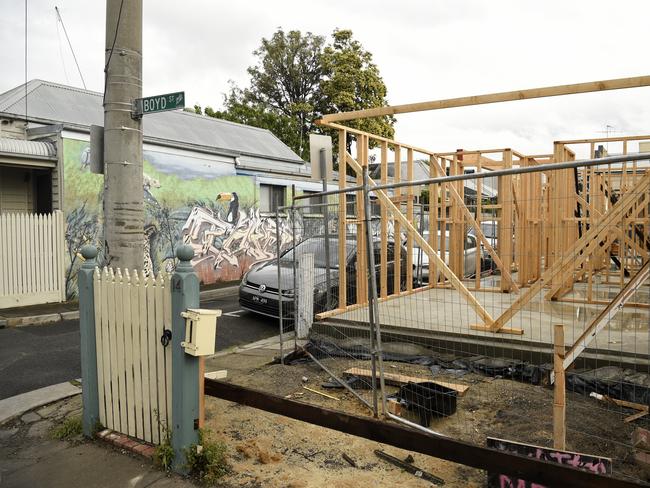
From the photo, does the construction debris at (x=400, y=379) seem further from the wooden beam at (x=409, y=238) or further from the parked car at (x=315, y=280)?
the wooden beam at (x=409, y=238)

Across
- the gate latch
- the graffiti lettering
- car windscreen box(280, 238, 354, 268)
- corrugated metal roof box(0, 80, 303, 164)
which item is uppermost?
corrugated metal roof box(0, 80, 303, 164)

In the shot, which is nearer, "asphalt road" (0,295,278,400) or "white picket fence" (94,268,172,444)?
"white picket fence" (94,268,172,444)

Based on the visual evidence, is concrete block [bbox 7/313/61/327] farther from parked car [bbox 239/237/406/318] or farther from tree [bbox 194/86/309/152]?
tree [bbox 194/86/309/152]

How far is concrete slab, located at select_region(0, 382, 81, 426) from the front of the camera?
188 inches

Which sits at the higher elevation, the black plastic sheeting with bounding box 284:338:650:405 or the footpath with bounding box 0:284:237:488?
the black plastic sheeting with bounding box 284:338:650:405

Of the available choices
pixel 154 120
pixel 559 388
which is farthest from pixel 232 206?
pixel 559 388

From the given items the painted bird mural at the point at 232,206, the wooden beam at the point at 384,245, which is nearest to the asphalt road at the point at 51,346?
the wooden beam at the point at 384,245

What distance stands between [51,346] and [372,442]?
5.45 metres

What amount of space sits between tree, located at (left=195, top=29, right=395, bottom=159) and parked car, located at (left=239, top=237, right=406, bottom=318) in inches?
697

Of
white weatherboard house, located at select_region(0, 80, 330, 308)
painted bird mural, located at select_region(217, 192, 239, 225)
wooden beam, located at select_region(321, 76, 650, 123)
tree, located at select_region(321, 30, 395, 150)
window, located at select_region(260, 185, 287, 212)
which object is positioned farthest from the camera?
tree, located at select_region(321, 30, 395, 150)

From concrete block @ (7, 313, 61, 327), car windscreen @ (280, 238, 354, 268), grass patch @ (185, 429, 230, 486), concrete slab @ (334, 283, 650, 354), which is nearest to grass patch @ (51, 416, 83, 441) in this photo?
grass patch @ (185, 429, 230, 486)

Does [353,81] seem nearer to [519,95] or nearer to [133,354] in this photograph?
[519,95]

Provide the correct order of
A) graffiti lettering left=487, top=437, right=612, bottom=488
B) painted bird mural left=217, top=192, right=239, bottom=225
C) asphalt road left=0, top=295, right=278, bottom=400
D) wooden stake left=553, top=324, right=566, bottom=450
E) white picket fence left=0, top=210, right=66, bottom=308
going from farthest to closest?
painted bird mural left=217, top=192, right=239, bottom=225, white picket fence left=0, top=210, right=66, bottom=308, asphalt road left=0, top=295, right=278, bottom=400, wooden stake left=553, top=324, right=566, bottom=450, graffiti lettering left=487, top=437, right=612, bottom=488

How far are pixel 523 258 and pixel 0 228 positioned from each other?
415 inches
